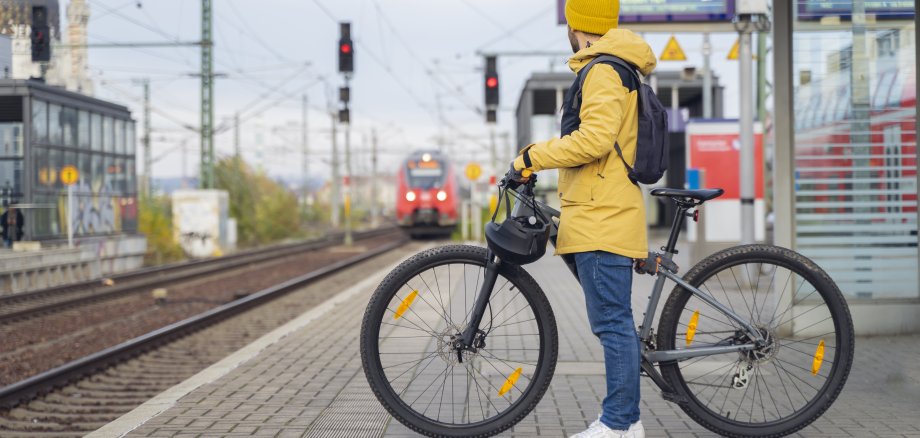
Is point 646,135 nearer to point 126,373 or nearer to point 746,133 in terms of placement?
point 126,373

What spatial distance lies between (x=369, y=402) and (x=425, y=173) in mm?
35368

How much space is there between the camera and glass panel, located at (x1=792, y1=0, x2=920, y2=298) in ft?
25.2

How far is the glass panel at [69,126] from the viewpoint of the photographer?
21.5 metres

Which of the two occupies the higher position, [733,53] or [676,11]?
[733,53]

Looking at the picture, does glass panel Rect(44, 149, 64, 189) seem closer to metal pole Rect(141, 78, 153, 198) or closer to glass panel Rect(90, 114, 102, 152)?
glass panel Rect(90, 114, 102, 152)

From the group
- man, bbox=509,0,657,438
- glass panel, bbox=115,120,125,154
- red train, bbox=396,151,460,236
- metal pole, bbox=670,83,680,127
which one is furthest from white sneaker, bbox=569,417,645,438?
red train, bbox=396,151,460,236

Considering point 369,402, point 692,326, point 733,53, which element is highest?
point 733,53

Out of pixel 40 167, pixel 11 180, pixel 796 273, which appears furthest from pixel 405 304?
pixel 40 167

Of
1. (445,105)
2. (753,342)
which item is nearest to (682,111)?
(445,105)

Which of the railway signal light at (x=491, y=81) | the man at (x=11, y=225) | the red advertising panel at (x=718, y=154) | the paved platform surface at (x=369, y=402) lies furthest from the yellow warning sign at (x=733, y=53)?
the paved platform surface at (x=369, y=402)

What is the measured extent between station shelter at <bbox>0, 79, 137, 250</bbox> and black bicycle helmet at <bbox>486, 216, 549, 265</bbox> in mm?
17598

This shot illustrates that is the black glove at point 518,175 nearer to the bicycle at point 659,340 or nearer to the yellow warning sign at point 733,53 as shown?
the bicycle at point 659,340

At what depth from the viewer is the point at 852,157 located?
7859mm

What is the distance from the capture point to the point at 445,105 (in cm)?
5384
